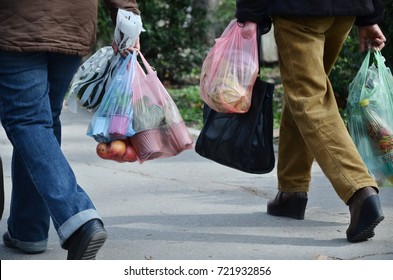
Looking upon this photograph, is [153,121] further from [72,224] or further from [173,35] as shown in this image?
[173,35]

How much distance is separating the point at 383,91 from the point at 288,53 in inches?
25.5

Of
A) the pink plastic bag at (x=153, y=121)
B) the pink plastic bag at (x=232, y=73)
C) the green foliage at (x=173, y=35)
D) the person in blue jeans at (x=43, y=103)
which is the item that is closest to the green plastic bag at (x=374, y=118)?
the pink plastic bag at (x=232, y=73)

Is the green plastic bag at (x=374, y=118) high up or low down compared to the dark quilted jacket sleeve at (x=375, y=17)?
down

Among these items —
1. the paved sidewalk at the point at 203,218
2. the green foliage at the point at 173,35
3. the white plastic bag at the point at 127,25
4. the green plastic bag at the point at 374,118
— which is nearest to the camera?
the white plastic bag at the point at 127,25

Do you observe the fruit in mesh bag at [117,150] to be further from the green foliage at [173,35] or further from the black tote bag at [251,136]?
the green foliage at [173,35]

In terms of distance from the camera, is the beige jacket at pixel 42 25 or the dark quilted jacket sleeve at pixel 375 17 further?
the dark quilted jacket sleeve at pixel 375 17

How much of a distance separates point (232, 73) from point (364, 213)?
0.95 metres

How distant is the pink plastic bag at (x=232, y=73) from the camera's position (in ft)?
15.7

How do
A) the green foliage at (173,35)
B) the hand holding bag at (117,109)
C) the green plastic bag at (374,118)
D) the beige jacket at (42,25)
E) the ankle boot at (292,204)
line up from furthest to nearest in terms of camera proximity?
the green foliage at (173,35) < the ankle boot at (292,204) < the green plastic bag at (374,118) < the hand holding bag at (117,109) < the beige jacket at (42,25)

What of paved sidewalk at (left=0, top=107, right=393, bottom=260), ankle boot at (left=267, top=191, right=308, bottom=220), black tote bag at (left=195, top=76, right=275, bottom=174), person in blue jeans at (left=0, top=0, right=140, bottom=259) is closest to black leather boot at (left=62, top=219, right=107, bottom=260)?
person in blue jeans at (left=0, top=0, right=140, bottom=259)

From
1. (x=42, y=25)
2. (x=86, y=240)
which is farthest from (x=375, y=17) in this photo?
(x=86, y=240)

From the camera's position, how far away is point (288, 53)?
15.2ft

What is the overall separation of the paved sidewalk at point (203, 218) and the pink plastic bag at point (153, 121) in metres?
0.48

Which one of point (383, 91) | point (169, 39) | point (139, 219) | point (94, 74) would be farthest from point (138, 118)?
point (169, 39)
